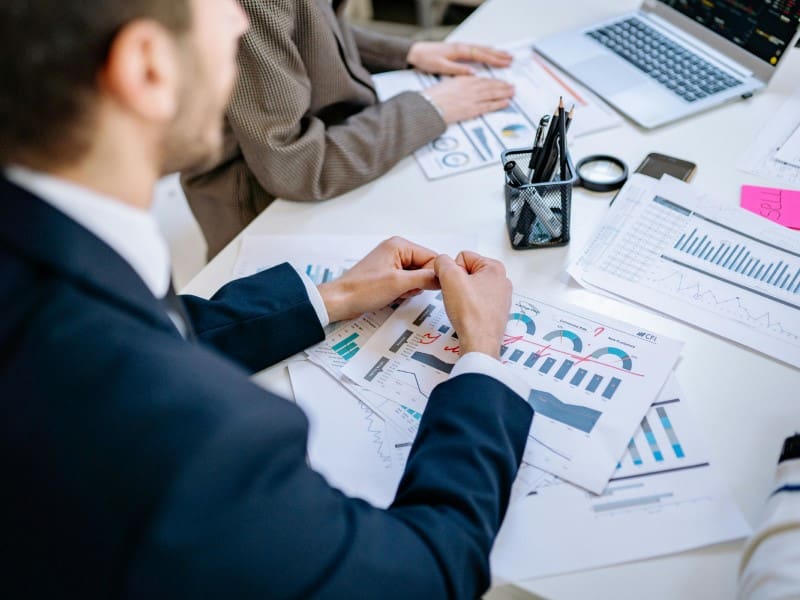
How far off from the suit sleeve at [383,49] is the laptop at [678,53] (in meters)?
0.27

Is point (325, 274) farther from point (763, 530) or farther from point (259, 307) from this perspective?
point (763, 530)

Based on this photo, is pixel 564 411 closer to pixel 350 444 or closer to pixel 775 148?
pixel 350 444

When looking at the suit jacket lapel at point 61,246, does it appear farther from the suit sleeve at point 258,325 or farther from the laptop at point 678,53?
the laptop at point 678,53

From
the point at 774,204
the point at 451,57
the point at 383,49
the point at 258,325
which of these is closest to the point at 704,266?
the point at 774,204

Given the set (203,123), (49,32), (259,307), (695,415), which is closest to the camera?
(49,32)

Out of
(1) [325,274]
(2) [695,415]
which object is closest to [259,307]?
(1) [325,274]

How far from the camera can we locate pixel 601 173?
3.64 feet

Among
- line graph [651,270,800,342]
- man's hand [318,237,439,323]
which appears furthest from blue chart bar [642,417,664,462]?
man's hand [318,237,439,323]

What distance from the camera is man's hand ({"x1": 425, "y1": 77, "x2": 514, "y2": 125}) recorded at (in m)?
1.25

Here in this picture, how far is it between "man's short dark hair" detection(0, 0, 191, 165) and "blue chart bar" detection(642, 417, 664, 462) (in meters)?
0.62

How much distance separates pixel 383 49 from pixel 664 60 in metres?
0.55

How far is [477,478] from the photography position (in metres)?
0.70

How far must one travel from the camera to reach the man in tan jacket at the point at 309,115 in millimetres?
1041

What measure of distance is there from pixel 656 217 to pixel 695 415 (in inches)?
13.4
